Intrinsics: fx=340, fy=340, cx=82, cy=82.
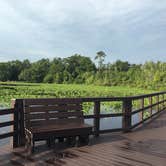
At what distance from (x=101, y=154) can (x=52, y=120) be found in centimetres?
115

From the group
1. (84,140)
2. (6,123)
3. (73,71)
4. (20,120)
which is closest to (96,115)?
(84,140)

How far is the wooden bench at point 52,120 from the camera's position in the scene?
233 inches

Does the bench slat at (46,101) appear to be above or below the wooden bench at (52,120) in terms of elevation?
above

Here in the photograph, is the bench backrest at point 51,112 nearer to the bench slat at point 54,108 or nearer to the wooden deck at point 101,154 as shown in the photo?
the bench slat at point 54,108

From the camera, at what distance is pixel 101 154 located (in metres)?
5.88

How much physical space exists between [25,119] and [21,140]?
0.49 m

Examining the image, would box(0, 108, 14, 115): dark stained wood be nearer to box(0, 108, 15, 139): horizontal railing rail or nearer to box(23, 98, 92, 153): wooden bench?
box(0, 108, 15, 139): horizontal railing rail

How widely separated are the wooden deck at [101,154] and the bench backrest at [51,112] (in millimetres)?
486

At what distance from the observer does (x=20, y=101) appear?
6.12 m

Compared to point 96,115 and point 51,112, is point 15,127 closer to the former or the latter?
point 51,112

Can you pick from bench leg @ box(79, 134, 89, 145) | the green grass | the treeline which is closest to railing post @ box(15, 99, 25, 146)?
bench leg @ box(79, 134, 89, 145)

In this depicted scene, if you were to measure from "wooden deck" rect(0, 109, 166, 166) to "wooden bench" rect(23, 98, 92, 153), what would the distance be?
260mm

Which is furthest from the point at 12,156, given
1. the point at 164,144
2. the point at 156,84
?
the point at 156,84

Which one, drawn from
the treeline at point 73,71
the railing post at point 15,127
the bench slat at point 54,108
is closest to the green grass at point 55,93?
the bench slat at point 54,108
